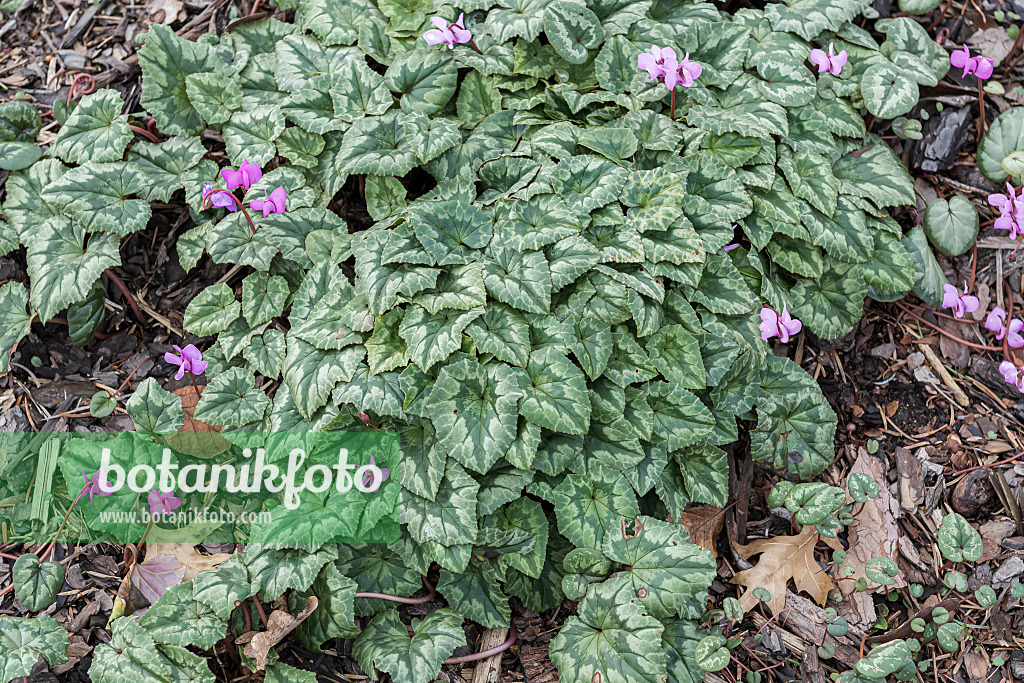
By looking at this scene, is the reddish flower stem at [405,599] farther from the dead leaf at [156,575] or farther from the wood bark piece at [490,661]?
the dead leaf at [156,575]

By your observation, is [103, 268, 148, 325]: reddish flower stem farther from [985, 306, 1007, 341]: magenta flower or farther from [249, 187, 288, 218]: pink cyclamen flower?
[985, 306, 1007, 341]: magenta flower

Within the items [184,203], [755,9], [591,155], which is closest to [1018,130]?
[755,9]

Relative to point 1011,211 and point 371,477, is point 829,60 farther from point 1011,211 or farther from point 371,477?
point 371,477

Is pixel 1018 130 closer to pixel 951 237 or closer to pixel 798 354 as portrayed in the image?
pixel 951 237

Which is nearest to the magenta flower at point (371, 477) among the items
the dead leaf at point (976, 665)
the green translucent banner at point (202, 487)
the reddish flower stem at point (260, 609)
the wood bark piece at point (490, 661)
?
the green translucent banner at point (202, 487)

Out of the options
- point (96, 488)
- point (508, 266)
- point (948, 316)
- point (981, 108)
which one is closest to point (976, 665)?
point (948, 316)
